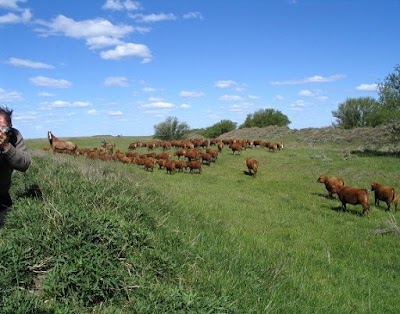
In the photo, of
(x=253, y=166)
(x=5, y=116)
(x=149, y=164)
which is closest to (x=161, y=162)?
(x=149, y=164)

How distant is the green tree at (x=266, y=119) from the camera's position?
255ft

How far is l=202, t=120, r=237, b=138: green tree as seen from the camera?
244ft

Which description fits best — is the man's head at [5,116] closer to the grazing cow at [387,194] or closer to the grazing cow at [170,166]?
the grazing cow at [387,194]

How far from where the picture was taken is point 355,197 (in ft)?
47.7

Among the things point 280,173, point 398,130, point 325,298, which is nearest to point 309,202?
point 280,173

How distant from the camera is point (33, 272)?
4.11m

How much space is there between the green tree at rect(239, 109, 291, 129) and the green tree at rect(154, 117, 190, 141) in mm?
19358

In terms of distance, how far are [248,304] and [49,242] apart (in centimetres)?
235

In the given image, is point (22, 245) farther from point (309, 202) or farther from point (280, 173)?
point (280, 173)

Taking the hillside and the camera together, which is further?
the hillside

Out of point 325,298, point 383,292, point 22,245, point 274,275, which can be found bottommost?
point 383,292

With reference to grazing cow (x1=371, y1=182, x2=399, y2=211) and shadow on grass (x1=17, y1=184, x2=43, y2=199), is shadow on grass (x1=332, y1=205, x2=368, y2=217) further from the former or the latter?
shadow on grass (x1=17, y1=184, x2=43, y2=199)

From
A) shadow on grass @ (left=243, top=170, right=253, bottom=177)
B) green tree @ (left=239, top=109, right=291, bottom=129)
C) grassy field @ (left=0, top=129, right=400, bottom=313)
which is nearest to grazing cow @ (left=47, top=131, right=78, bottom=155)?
shadow on grass @ (left=243, top=170, right=253, bottom=177)

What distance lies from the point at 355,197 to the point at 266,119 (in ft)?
213
